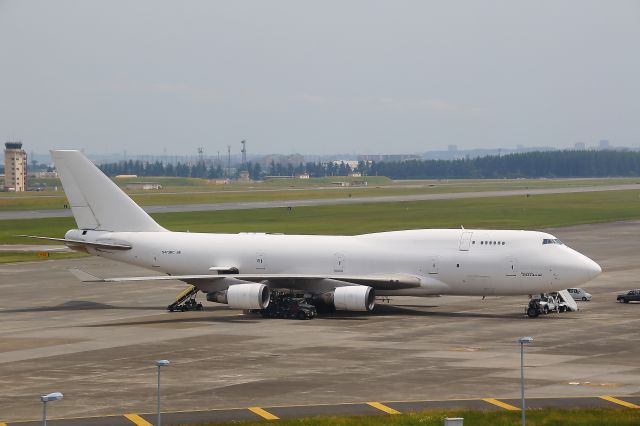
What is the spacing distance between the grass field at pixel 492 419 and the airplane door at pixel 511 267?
25225mm

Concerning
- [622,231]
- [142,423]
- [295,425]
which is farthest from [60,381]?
[622,231]

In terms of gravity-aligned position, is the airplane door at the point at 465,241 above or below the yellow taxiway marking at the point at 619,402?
above

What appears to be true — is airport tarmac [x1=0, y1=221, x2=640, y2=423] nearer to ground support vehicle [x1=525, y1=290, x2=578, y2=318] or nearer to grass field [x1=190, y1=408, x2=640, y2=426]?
ground support vehicle [x1=525, y1=290, x2=578, y2=318]

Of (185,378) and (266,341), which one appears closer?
(185,378)

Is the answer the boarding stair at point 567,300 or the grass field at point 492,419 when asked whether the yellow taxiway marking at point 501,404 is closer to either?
the grass field at point 492,419

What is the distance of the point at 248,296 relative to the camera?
6638 centimetres

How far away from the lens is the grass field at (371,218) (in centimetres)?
13625

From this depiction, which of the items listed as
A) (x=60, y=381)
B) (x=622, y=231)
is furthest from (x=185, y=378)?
(x=622, y=231)

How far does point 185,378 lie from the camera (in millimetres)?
47500

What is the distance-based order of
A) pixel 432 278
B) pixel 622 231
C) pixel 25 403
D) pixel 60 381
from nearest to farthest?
pixel 25 403 → pixel 60 381 → pixel 432 278 → pixel 622 231

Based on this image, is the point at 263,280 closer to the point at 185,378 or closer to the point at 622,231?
the point at 185,378

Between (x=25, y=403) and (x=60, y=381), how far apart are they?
15.0 feet

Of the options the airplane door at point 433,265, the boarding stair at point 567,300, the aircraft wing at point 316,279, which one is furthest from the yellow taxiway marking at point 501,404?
the boarding stair at point 567,300

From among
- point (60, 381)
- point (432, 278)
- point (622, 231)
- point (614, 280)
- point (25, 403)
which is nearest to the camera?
point (25, 403)
